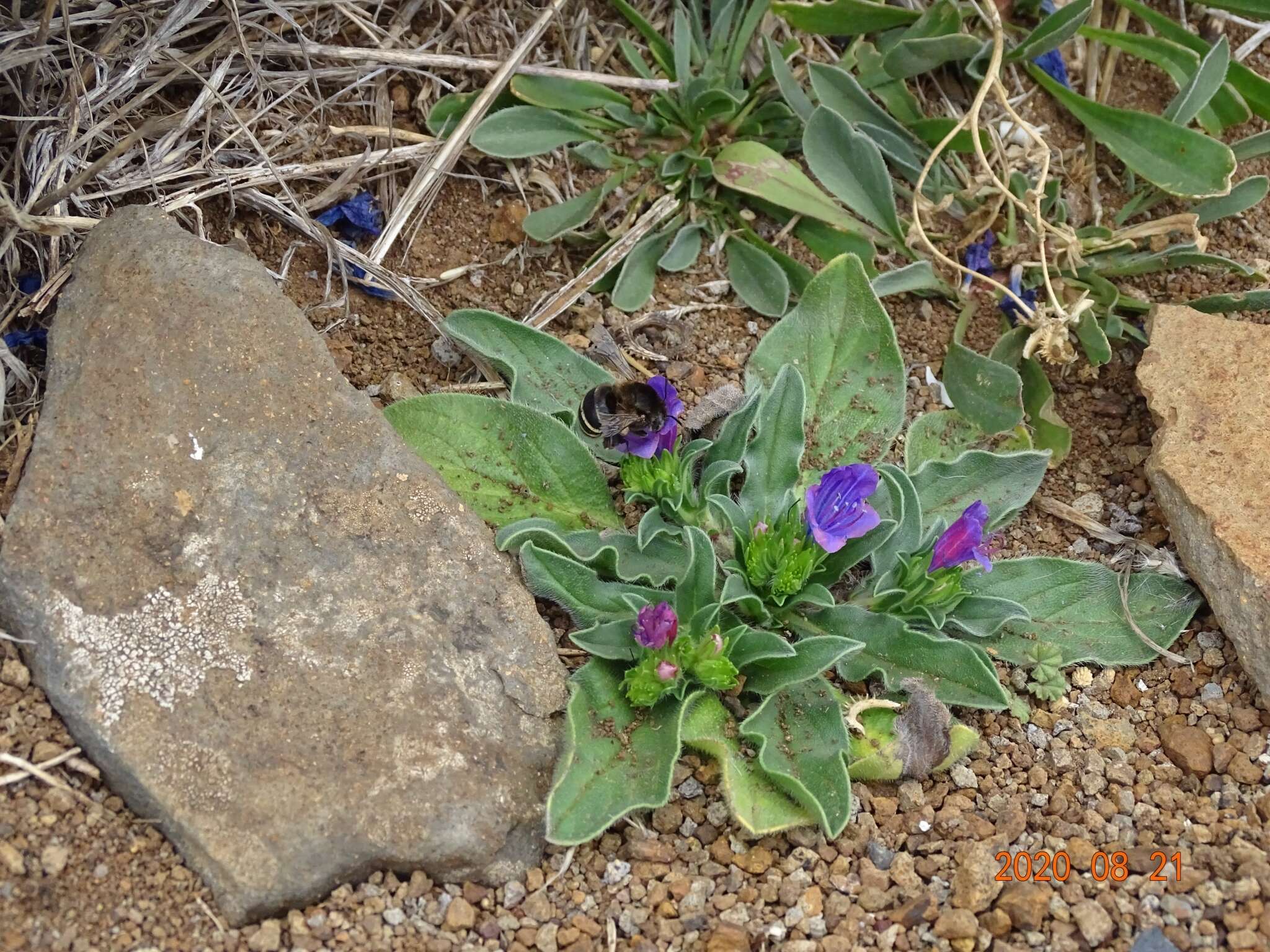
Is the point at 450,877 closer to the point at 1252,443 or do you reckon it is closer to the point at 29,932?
the point at 29,932

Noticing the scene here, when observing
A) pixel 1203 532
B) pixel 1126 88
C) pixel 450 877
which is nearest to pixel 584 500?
pixel 450 877

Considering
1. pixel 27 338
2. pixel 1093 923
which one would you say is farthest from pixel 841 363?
pixel 27 338

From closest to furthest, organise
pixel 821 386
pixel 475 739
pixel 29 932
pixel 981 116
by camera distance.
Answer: pixel 29 932
pixel 475 739
pixel 821 386
pixel 981 116

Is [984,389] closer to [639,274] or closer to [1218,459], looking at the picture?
[1218,459]

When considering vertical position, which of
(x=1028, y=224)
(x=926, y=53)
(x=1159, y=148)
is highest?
(x=926, y=53)

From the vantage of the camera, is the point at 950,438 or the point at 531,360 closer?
the point at 531,360

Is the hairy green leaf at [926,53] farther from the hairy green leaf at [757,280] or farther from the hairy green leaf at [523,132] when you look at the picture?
the hairy green leaf at [523,132]

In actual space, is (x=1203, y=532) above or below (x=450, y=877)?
above
